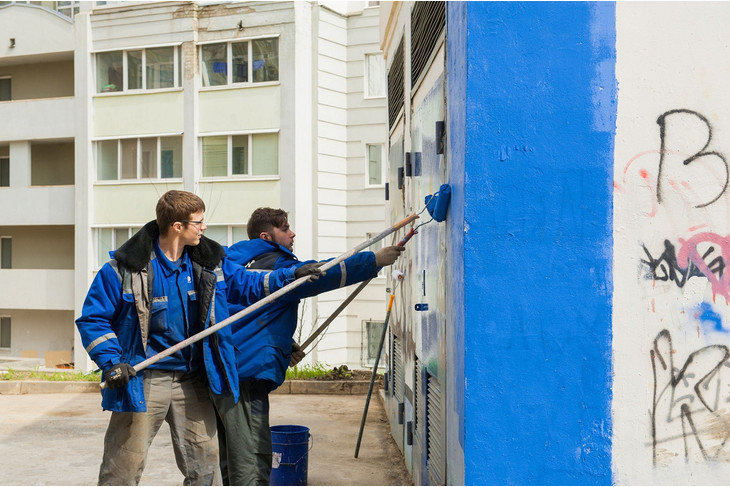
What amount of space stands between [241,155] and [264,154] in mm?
695

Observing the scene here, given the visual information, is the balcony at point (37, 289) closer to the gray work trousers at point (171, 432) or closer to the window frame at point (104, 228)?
the window frame at point (104, 228)

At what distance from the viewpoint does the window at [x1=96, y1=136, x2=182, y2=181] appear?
2389 centimetres

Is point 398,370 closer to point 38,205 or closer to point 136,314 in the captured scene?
point 136,314

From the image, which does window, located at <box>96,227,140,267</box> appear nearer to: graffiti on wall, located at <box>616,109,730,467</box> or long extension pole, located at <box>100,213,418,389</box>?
long extension pole, located at <box>100,213,418,389</box>

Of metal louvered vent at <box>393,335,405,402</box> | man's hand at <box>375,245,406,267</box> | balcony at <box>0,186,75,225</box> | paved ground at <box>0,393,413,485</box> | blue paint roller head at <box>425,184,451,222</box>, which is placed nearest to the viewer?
blue paint roller head at <box>425,184,451,222</box>

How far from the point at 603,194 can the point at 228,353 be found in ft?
7.02

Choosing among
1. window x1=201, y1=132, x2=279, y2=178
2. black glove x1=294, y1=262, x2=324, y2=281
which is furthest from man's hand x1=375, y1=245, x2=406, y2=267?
window x1=201, y1=132, x2=279, y2=178

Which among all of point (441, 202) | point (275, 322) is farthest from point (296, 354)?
point (441, 202)

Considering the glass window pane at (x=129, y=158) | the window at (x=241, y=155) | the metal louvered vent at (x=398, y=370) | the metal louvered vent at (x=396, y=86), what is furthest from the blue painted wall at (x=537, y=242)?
the glass window pane at (x=129, y=158)

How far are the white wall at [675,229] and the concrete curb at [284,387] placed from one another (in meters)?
8.20

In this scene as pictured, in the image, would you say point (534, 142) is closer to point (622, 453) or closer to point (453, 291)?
point (453, 291)

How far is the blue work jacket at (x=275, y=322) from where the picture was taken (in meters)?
4.82

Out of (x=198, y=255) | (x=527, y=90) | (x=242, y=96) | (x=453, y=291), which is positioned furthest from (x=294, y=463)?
(x=242, y=96)

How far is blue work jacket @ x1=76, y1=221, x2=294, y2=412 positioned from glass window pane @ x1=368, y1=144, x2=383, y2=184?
19.5 meters
